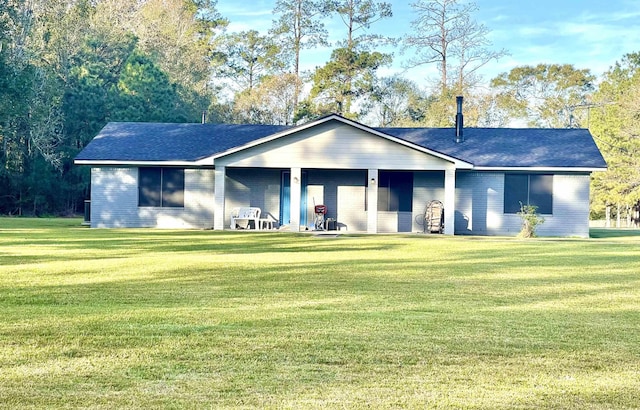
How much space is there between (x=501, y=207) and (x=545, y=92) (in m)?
30.1

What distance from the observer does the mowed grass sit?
5.00 m

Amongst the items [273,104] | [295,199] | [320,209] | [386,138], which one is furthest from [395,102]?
[295,199]

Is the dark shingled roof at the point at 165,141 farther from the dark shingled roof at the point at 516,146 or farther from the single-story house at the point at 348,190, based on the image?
the dark shingled roof at the point at 516,146

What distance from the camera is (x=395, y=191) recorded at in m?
26.4

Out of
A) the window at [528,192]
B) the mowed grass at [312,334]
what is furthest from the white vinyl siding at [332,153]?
the mowed grass at [312,334]

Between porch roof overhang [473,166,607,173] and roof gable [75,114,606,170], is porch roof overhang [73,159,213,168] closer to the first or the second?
roof gable [75,114,606,170]

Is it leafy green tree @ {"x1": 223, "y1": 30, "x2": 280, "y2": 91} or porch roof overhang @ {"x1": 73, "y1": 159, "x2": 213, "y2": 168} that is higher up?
leafy green tree @ {"x1": 223, "y1": 30, "x2": 280, "y2": 91}

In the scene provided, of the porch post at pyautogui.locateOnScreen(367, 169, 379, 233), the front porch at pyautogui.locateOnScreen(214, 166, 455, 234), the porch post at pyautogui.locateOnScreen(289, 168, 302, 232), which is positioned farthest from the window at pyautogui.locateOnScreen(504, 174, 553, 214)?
the porch post at pyautogui.locateOnScreen(289, 168, 302, 232)

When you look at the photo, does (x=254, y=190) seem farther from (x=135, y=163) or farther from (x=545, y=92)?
(x=545, y=92)

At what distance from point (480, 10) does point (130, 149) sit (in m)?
26.6

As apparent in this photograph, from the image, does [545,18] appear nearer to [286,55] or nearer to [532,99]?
[532,99]

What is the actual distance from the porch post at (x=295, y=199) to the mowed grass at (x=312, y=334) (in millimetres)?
10249

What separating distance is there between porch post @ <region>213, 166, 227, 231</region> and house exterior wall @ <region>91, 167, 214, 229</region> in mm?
1787

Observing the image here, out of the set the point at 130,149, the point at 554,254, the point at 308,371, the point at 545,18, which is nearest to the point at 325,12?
the point at 545,18
